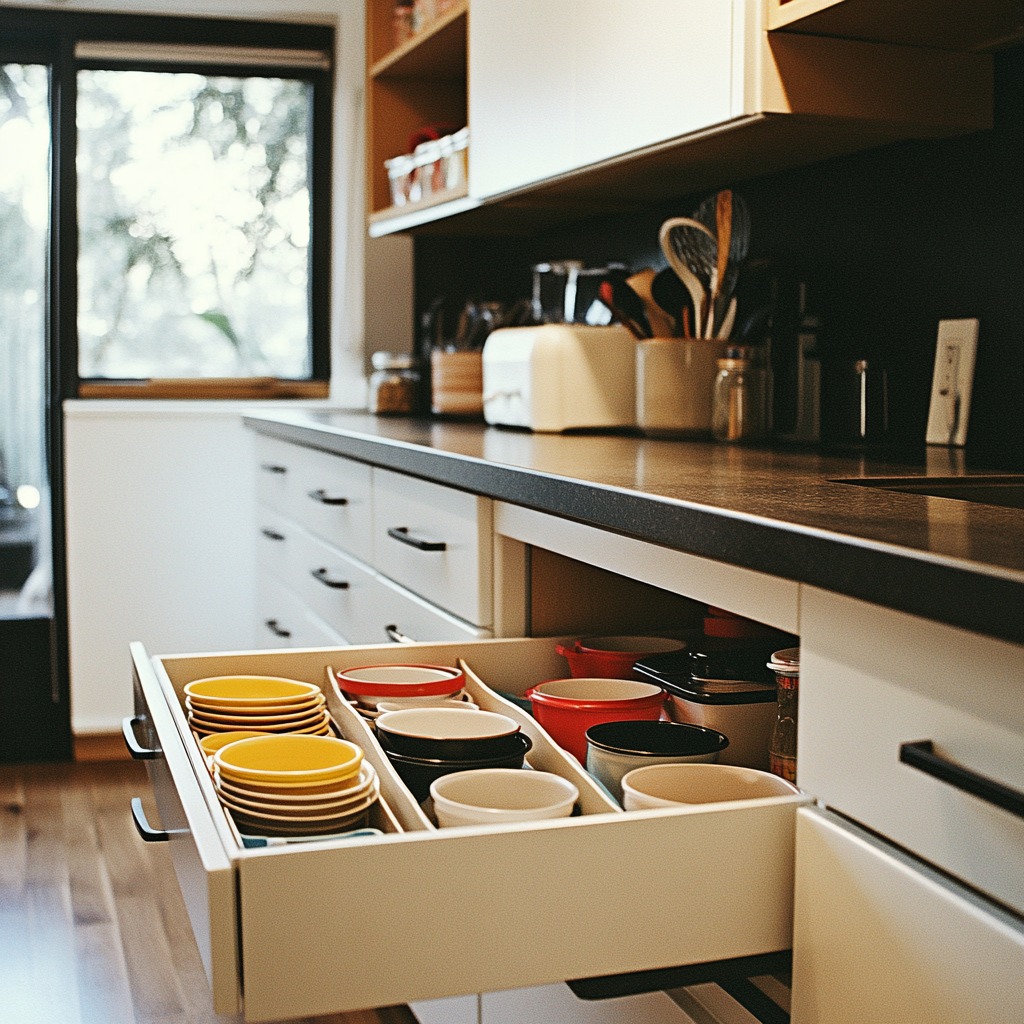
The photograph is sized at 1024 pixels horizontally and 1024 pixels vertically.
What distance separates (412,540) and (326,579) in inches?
24.1

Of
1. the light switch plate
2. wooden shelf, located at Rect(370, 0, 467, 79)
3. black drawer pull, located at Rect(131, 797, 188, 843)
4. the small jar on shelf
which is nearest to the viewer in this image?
black drawer pull, located at Rect(131, 797, 188, 843)

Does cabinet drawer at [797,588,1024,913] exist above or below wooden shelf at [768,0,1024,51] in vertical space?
below

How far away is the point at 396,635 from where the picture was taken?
199 centimetres

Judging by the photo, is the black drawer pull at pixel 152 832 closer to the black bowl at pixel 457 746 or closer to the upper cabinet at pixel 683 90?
the black bowl at pixel 457 746

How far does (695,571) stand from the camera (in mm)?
1116

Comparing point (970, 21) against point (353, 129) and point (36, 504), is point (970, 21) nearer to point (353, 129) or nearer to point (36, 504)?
point (353, 129)

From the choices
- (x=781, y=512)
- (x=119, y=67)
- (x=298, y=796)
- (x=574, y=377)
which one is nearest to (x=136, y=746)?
(x=298, y=796)

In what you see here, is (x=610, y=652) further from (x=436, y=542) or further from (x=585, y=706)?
(x=436, y=542)

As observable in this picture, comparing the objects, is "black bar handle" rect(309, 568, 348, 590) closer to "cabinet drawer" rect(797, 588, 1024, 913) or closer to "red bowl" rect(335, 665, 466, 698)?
"red bowl" rect(335, 665, 466, 698)

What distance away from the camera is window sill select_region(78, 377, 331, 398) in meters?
3.67

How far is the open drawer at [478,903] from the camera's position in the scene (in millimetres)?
822

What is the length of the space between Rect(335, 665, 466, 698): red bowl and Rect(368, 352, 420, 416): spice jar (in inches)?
71.1

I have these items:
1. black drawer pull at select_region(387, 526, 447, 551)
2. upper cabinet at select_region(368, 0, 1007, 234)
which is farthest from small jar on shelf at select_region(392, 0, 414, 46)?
black drawer pull at select_region(387, 526, 447, 551)

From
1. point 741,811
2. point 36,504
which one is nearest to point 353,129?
point 36,504
